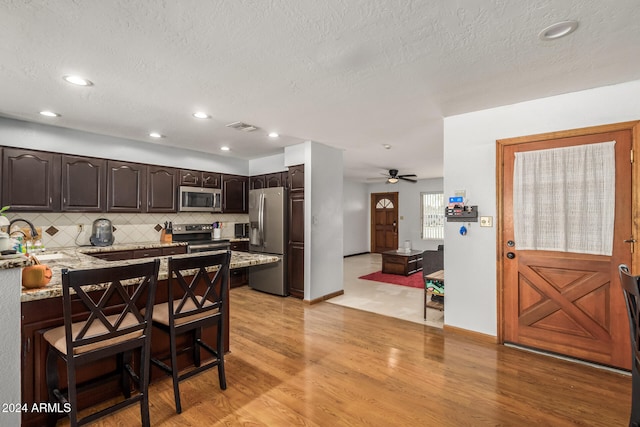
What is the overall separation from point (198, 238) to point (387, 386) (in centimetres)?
421

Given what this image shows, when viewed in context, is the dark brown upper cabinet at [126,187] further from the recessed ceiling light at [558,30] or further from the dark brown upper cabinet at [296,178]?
the recessed ceiling light at [558,30]

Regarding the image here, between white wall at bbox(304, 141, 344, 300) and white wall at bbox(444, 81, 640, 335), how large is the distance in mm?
1942

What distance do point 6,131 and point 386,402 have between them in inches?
193

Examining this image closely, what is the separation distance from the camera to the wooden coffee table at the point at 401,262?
6594 millimetres

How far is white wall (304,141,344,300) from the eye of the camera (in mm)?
4711

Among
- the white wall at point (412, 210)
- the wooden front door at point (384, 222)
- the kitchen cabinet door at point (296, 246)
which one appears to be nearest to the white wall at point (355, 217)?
the wooden front door at point (384, 222)

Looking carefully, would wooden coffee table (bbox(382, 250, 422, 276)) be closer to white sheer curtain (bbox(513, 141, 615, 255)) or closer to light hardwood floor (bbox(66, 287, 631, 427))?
light hardwood floor (bbox(66, 287, 631, 427))

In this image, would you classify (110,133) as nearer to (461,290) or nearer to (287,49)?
(287,49)

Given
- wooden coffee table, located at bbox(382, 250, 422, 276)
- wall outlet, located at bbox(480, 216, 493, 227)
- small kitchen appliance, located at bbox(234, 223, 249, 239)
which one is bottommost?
wooden coffee table, located at bbox(382, 250, 422, 276)

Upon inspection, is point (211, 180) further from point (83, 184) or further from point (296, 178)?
point (83, 184)

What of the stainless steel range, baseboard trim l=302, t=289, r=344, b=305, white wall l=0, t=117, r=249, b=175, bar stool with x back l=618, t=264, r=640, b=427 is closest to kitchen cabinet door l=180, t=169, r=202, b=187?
white wall l=0, t=117, r=249, b=175

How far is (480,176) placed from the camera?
3.34 metres

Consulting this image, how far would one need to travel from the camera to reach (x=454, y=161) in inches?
138

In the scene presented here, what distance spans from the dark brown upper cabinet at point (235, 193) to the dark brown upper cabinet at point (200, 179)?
14cm
